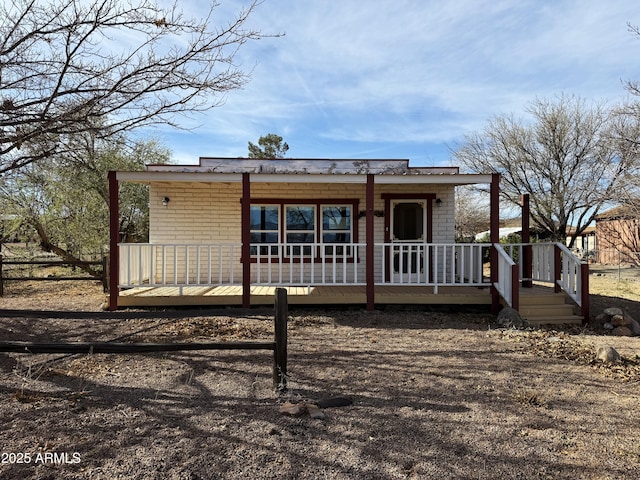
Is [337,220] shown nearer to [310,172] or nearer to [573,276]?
[310,172]

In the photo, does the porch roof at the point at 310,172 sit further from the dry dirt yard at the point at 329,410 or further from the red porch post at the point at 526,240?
the dry dirt yard at the point at 329,410

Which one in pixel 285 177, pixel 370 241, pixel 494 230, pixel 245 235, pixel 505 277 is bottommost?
pixel 505 277

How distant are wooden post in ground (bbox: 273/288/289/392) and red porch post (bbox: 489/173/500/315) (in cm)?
538

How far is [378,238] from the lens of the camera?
978 centimetres

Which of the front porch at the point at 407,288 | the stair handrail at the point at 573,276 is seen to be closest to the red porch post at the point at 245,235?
the front porch at the point at 407,288

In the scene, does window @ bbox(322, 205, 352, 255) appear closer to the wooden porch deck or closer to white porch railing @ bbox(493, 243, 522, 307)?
the wooden porch deck

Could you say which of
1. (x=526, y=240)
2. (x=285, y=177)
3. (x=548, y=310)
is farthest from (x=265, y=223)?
(x=548, y=310)

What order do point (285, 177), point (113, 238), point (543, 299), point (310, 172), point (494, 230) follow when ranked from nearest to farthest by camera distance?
point (113, 238)
point (285, 177)
point (543, 299)
point (494, 230)
point (310, 172)

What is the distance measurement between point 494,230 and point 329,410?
5.76 meters

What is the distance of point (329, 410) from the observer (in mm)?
3535

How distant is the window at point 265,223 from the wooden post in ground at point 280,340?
5954mm

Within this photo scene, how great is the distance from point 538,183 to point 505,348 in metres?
16.1

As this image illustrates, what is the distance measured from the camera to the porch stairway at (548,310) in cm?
744

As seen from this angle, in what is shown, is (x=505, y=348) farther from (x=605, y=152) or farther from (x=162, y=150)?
(x=162, y=150)
